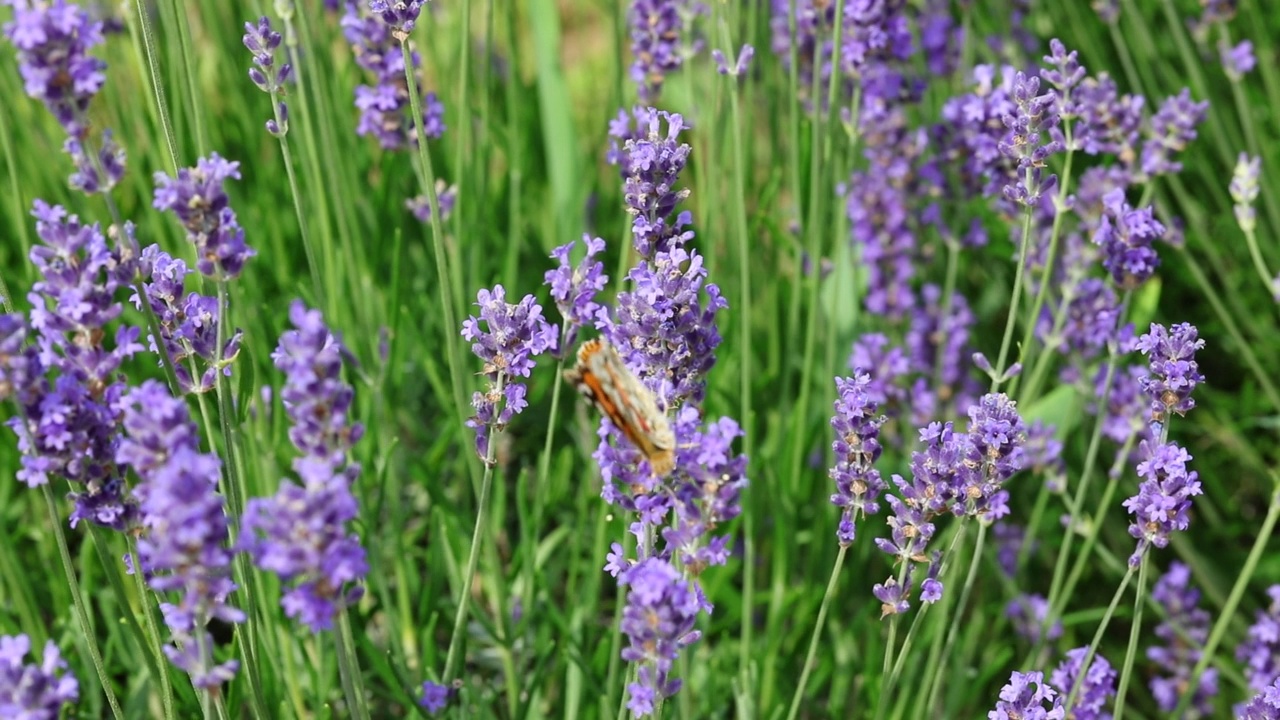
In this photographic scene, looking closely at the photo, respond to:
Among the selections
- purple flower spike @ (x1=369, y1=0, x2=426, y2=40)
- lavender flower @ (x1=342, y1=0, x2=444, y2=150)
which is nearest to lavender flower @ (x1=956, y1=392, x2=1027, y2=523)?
purple flower spike @ (x1=369, y1=0, x2=426, y2=40)

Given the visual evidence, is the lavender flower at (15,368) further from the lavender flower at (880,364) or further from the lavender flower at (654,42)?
the lavender flower at (880,364)

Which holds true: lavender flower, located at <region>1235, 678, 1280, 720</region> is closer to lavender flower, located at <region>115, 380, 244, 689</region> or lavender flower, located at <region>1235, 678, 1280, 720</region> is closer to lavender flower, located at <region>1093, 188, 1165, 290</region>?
lavender flower, located at <region>1093, 188, 1165, 290</region>

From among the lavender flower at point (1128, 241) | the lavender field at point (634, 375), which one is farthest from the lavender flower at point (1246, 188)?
the lavender flower at point (1128, 241)

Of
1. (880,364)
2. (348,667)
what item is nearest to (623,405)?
(348,667)

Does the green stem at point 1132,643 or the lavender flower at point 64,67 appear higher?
the lavender flower at point 64,67

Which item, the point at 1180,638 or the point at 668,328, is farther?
the point at 1180,638

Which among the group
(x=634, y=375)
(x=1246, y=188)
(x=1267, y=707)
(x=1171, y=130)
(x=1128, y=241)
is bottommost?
(x=1267, y=707)

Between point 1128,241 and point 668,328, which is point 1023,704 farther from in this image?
Result: point 1128,241
